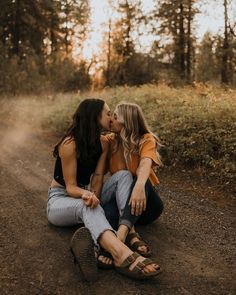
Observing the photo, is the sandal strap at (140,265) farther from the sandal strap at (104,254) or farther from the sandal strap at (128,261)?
the sandal strap at (104,254)

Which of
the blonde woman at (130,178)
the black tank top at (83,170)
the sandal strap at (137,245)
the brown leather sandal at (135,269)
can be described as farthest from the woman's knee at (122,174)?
the brown leather sandal at (135,269)

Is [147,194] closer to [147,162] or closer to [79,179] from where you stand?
[147,162]

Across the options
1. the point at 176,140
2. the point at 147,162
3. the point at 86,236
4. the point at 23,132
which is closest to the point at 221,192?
the point at 176,140

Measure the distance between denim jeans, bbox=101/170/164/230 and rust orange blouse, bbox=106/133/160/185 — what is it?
A: 0.21 m

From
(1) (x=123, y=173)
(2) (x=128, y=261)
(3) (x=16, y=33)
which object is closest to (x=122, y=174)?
(1) (x=123, y=173)

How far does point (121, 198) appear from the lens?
466 centimetres

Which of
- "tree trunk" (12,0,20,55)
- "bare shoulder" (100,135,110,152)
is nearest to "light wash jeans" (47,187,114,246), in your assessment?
"bare shoulder" (100,135,110,152)

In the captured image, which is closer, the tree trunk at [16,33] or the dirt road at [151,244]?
the dirt road at [151,244]

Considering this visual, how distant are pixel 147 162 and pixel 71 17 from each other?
3191cm

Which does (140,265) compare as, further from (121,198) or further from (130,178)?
(130,178)

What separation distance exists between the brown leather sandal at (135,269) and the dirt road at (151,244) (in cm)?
8

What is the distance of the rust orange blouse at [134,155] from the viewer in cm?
498

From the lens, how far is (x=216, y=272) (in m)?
4.23

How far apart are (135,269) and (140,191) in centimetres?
92
